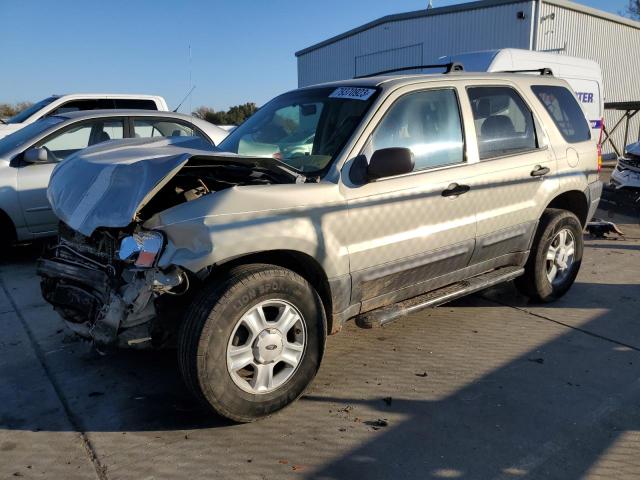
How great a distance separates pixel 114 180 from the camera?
3.12m

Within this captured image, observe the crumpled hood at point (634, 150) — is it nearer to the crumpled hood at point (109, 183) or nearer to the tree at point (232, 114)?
the crumpled hood at point (109, 183)

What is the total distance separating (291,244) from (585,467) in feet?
6.18

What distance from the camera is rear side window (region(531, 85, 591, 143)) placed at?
4.71 meters

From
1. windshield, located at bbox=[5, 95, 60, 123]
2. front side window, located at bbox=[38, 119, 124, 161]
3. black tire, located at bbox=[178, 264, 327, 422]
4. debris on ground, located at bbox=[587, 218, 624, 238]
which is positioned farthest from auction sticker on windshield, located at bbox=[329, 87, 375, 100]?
windshield, located at bbox=[5, 95, 60, 123]

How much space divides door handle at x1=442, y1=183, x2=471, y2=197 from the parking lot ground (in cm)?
115

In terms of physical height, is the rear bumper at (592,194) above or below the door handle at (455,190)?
below

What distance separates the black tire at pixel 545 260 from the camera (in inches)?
182

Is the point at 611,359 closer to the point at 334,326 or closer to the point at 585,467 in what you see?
the point at 585,467

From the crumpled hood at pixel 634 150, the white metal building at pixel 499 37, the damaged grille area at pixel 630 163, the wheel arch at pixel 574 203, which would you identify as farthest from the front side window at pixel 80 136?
the white metal building at pixel 499 37

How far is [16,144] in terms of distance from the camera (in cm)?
603

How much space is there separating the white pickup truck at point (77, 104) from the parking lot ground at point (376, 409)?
19.4 feet

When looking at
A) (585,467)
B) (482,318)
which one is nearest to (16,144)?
(482,318)

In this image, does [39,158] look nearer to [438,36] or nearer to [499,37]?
[499,37]

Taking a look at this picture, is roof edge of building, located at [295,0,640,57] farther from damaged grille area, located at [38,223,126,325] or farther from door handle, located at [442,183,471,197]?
damaged grille area, located at [38,223,126,325]
